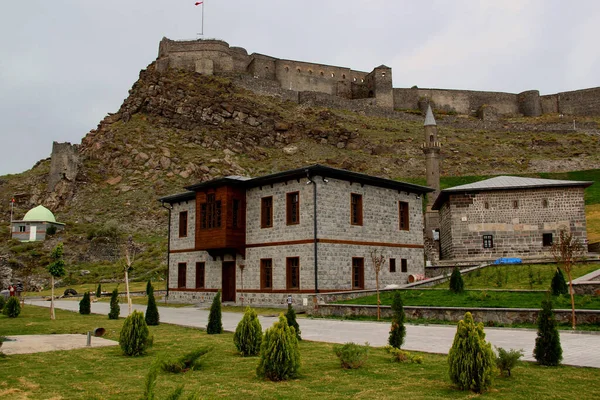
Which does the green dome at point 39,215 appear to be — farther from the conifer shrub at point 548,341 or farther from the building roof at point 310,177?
the conifer shrub at point 548,341

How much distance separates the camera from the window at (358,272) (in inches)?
976

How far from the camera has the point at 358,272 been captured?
25.0 m

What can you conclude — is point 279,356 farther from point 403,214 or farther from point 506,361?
point 403,214

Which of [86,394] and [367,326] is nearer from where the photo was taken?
[86,394]

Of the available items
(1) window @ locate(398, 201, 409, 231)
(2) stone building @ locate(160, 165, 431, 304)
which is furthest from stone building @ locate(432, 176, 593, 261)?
(1) window @ locate(398, 201, 409, 231)

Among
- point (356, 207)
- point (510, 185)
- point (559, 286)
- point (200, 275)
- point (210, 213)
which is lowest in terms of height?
point (559, 286)

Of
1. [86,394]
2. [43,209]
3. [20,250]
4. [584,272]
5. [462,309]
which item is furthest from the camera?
[43,209]

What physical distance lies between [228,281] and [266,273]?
2.91m

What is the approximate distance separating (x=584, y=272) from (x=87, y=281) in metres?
38.7

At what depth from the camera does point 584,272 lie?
75.3 feet

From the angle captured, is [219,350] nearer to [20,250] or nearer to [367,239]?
[367,239]

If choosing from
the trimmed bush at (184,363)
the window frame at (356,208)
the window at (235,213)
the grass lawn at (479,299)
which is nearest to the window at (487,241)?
the window frame at (356,208)

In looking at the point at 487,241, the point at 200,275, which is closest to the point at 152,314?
the point at 200,275

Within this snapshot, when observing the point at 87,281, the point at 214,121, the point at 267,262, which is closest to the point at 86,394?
the point at 267,262
